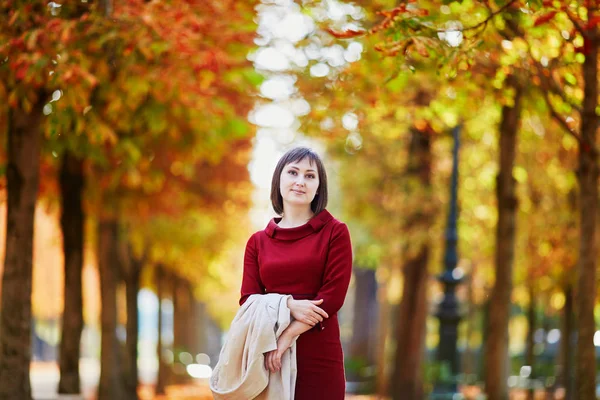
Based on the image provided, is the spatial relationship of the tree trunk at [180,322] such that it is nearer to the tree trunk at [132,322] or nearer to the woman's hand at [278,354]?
the tree trunk at [132,322]

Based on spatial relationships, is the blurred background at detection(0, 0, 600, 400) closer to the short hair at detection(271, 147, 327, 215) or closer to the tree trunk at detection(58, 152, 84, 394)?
the tree trunk at detection(58, 152, 84, 394)

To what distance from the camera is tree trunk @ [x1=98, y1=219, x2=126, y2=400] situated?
669 inches

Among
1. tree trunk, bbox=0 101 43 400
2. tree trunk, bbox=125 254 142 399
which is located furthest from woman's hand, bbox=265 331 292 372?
tree trunk, bbox=125 254 142 399

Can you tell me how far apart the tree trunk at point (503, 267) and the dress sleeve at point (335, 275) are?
920 centimetres

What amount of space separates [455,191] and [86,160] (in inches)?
233

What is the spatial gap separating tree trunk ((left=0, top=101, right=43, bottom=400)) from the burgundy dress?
5.88m

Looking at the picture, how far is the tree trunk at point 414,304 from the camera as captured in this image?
65.8 ft

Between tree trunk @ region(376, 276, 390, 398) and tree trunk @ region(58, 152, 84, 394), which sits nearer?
tree trunk @ region(58, 152, 84, 394)

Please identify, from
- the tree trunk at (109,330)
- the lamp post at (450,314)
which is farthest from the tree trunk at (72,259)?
the lamp post at (450,314)

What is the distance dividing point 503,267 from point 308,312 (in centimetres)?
954

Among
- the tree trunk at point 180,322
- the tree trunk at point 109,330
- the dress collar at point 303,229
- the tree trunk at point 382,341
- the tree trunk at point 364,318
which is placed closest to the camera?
the dress collar at point 303,229

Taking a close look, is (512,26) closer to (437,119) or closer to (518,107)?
(518,107)

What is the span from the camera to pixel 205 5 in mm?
11000

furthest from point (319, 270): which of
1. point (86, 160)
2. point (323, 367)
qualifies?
point (86, 160)
